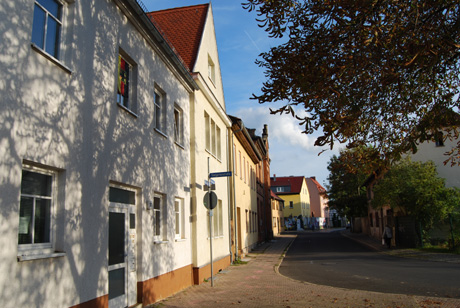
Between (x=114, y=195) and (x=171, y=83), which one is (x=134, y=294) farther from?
(x=171, y=83)

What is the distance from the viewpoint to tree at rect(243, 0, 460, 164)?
5.96 metres

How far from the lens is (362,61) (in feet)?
20.4

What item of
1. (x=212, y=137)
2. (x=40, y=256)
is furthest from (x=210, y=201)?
(x=40, y=256)

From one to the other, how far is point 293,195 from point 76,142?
281ft

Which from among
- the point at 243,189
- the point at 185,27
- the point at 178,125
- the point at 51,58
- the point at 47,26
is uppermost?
the point at 185,27

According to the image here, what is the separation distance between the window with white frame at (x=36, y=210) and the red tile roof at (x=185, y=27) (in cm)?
865

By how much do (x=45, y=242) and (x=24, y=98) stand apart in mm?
1952

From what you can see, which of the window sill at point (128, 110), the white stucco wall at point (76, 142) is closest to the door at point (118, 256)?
the white stucco wall at point (76, 142)

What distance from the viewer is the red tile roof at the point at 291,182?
3551 inches

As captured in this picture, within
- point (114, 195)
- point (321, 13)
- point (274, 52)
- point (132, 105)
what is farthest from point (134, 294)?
point (321, 13)

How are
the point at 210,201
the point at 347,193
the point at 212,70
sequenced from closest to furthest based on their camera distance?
the point at 210,201 < the point at 212,70 < the point at 347,193

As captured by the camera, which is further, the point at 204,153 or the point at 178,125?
the point at 204,153

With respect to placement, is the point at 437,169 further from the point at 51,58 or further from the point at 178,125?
the point at 51,58

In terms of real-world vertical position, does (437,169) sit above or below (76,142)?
Result: above
